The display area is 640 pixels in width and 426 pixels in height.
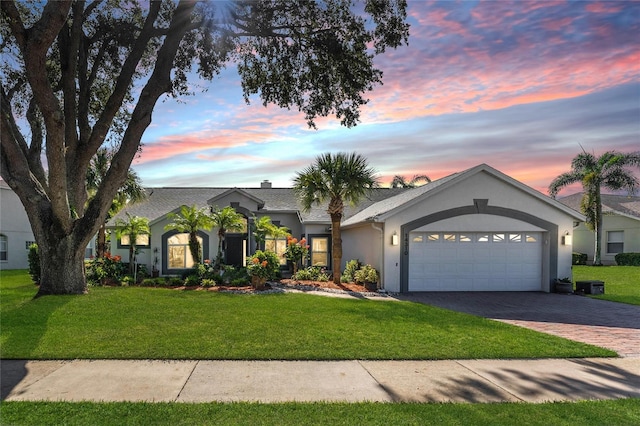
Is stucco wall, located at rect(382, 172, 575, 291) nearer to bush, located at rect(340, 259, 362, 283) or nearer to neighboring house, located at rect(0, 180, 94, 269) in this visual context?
bush, located at rect(340, 259, 362, 283)

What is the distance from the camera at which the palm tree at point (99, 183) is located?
20.1m

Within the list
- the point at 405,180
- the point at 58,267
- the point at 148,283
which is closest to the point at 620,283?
the point at 405,180

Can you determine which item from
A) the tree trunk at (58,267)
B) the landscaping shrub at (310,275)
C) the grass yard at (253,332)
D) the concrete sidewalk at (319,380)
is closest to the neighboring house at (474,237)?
the landscaping shrub at (310,275)

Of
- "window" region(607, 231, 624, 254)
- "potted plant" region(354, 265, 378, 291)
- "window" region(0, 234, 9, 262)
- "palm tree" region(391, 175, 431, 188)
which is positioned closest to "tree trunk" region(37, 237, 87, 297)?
"potted plant" region(354, 265, 378, 291)

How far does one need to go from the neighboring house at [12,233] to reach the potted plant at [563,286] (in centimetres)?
3327

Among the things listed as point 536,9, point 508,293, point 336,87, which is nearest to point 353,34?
point 336,87

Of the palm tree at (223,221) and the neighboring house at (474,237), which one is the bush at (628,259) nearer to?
the neighboring house at (474,237)

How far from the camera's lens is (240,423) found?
14.4 feet

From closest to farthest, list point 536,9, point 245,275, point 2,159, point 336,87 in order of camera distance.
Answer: point 536,9 < point 2,159 < point 336,87 < point 245,275

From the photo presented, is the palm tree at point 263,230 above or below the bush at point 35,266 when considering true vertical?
above

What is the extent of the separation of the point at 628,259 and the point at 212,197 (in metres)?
28.2

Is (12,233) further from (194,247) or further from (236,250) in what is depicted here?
(194,247)

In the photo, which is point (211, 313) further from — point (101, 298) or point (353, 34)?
point (353, 34)

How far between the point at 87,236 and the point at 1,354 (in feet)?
20.7
